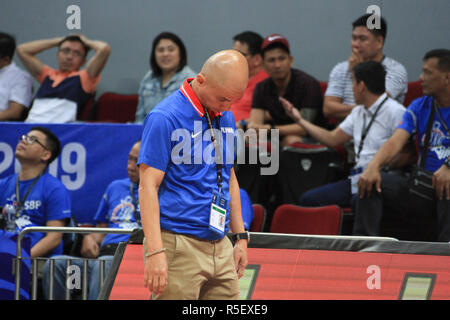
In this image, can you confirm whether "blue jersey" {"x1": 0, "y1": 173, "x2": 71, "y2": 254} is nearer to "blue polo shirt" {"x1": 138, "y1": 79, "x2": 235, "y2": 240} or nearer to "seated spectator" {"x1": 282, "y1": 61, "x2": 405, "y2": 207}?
"seated spectator" {"x1": 282, "y1": 61, "x2": 405, "y2": 207}

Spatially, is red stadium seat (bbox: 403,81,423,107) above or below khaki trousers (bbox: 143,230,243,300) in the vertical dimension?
above

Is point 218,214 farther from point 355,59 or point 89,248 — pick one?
point 355,59

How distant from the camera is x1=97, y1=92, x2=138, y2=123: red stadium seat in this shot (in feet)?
23.3

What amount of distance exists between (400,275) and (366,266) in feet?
0.59

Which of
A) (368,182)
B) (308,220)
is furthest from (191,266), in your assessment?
(368,182)

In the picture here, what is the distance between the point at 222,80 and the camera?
8.02 feet

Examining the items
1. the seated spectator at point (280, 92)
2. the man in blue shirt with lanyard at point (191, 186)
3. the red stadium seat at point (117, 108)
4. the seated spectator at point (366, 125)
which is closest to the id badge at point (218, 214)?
the man in blue shirt with lanyard at point (191, 186)

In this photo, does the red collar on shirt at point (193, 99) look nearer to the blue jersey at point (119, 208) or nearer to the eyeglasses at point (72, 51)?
the blue jersey at point (119, 208)

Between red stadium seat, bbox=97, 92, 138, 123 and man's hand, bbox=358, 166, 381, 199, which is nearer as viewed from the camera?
man's hand, bbox=358, 166, 381, 199

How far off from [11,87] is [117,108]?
113 cm

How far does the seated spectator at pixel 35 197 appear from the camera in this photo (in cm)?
475

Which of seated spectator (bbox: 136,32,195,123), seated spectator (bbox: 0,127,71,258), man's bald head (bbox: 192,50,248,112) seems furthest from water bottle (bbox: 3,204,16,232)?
man's bald head (bbox: 192,50,248,112)

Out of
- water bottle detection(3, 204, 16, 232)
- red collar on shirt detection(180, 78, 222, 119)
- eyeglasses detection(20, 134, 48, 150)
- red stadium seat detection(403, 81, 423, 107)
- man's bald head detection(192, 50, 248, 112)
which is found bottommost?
water bottle detection(3, 204, 16, 232)

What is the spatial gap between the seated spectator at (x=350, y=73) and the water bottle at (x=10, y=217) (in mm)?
2847
